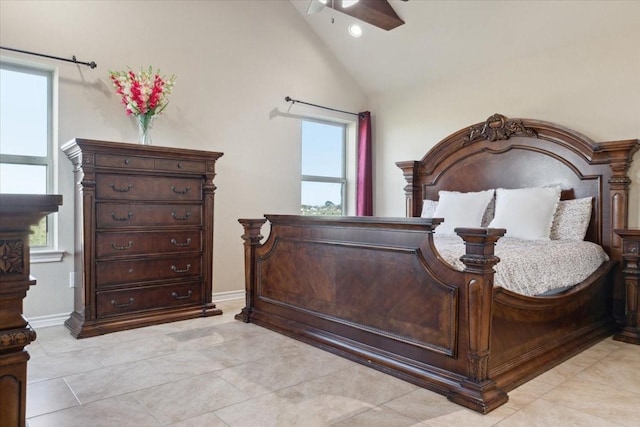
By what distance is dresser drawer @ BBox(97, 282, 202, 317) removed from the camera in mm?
3326

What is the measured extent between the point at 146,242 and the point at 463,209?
270 centimetres

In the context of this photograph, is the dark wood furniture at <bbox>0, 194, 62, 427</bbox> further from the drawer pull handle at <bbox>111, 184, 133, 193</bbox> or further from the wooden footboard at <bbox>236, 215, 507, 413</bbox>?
the drawer pull handle at <bbox>111, 184, 133, 193</bbox>

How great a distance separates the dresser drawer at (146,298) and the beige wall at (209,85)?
52 centimetres

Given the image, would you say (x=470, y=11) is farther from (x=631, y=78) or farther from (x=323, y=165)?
(x=323, y=165)

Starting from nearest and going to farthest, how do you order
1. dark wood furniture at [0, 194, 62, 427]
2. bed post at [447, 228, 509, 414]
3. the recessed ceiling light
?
dark wood furniture at [0, 194, 62, 427], bed post at [447, 228, 509, 414], the recessed ceiling light

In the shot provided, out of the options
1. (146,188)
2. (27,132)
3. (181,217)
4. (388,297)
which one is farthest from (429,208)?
(27,132)

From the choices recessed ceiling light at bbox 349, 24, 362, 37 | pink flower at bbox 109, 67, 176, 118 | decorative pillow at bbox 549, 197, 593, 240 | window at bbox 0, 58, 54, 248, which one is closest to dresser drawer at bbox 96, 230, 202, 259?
window at bbox 0, 58, 54, 248

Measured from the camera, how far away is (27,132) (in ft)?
11.6

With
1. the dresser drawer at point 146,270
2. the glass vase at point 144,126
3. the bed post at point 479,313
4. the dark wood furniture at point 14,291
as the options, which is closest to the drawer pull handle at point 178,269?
the dresser drawer at point 146,270

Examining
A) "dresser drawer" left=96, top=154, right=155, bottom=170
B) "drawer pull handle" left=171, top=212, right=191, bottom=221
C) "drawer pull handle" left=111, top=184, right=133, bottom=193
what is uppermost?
"dresser drawer" left=96, top=154, right=155, bottom=170

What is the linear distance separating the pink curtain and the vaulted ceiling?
18.5 inches

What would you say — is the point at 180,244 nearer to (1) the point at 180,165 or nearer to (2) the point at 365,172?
Result: (1) the point at 180,165

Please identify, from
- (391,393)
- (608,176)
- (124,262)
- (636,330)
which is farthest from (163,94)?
(636,330)

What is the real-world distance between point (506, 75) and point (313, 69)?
6.90ft
